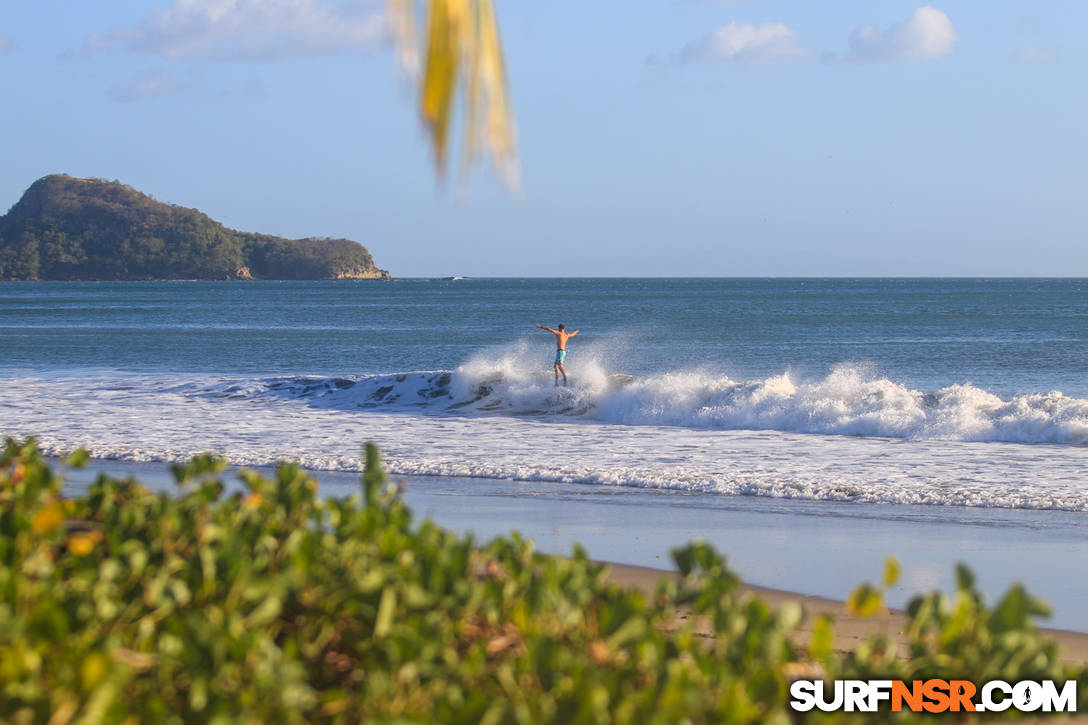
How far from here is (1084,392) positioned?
27.7 metres

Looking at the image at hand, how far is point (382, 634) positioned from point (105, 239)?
599ft

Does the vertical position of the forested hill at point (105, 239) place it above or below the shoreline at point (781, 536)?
above

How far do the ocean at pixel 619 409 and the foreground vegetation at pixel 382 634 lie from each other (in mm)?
8745

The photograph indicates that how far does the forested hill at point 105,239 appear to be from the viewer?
6649 inches

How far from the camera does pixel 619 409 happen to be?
2172 cm

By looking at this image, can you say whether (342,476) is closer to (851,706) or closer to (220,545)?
(220,545)

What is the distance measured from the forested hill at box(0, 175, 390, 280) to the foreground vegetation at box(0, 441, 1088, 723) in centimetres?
17818

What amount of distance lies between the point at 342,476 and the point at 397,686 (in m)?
10.6

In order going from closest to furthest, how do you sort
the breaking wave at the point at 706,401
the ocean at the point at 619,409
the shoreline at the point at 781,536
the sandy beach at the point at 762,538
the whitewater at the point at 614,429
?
1. the sandy beach at the point at 762,538
2. the shoreline at the point at 781,536
3. the whitewater at the point at 614,429
4. the ocean at the point at 619,409
5. the breaking wave at the point at 706,401

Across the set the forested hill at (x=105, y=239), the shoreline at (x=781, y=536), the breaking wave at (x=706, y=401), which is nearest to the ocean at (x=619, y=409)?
the breaking wave at (x=706, y=401)

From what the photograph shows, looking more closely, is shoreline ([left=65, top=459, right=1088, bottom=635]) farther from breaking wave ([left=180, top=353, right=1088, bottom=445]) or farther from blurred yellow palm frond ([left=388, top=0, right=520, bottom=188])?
breaking wave ([left=180, top=353, right=1088, bottom=445])

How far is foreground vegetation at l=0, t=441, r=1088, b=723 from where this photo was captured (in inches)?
88.9

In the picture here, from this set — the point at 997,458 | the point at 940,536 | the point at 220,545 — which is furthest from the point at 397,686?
the point at 997,458

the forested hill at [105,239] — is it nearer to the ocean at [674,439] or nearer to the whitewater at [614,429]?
the ocean at [674,439]
